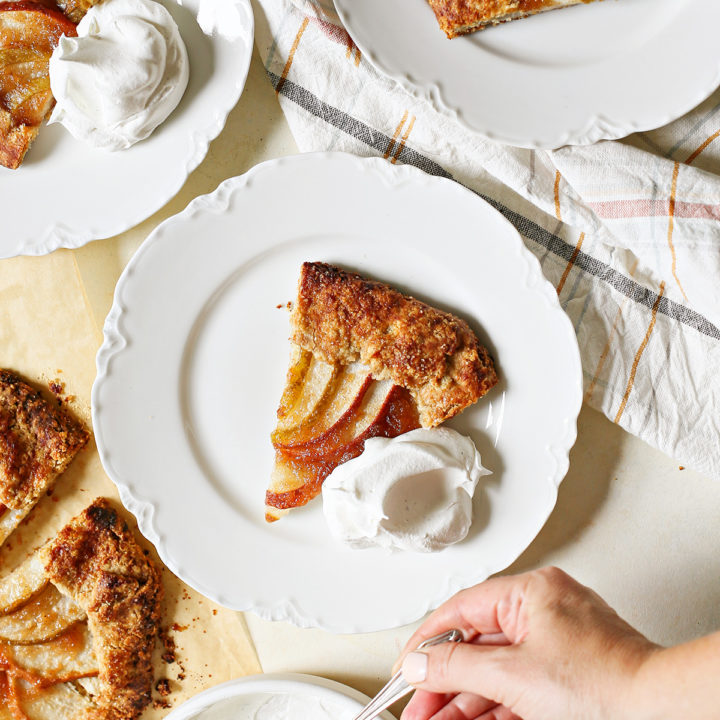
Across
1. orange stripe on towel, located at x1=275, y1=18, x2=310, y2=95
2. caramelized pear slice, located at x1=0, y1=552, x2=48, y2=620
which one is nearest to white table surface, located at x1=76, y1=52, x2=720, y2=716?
orange stripe on towel, located at x1=275, y1=18, x2=310, y2=95

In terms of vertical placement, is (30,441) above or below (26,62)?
below

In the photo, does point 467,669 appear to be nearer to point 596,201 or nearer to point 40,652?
point 596,201

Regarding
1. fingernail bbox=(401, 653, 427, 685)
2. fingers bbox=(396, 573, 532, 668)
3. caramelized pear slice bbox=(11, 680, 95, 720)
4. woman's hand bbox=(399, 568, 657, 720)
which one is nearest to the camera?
woman's hand bbox=(399, 568, 657, 720)

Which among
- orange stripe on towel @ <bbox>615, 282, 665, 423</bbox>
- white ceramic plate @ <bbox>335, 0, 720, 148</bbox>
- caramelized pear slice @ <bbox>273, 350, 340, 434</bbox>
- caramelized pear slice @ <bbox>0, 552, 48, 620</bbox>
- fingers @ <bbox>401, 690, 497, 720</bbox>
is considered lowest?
caramelized pear slice @ <bbox>0, 552, 48, 620</bbox>

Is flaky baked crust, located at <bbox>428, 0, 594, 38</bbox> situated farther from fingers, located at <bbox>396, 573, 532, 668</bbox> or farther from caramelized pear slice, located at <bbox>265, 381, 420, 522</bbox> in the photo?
fingers, located at <bbox>396, 573, 532, 668</bbox>

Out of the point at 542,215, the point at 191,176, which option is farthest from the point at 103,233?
the point at 542,215

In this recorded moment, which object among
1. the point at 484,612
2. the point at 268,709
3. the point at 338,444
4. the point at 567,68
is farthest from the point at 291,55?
the point at 268,709

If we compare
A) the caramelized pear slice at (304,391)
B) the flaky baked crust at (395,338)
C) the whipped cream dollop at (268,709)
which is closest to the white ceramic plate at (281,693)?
the whipped cream dollop at (268,709)
